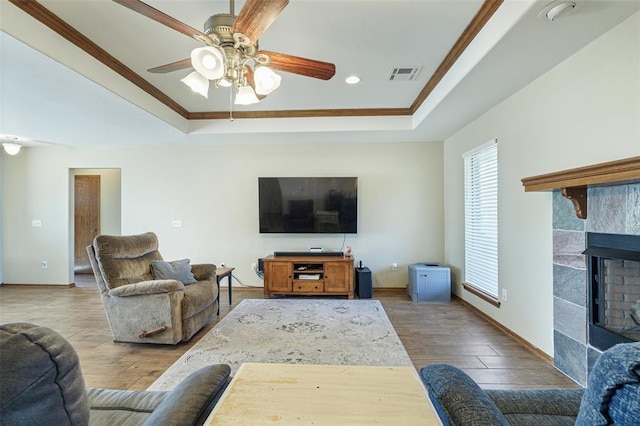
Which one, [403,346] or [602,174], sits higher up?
[602,174]

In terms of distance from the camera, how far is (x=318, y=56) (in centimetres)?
249

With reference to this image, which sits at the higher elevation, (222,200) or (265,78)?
(265,78)

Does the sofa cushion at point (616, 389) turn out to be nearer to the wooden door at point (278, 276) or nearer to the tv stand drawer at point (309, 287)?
the tv stand drawer at point (309, 287)

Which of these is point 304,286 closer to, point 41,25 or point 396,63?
point 396,63

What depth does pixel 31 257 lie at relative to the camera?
4.89 m

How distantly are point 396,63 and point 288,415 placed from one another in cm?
281

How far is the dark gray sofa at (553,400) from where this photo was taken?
0.53m

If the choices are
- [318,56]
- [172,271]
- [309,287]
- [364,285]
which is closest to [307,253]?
[309,287]

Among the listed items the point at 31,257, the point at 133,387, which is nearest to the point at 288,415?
the point at 133,387

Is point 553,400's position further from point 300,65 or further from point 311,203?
point 311,203

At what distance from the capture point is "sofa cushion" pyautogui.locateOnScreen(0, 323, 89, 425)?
0.50m

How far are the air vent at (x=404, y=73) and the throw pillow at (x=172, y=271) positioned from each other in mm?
3106

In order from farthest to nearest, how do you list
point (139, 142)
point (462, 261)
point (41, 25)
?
point (139, 142)
point (462, 261)
point (41, 25)

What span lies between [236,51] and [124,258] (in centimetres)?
241
